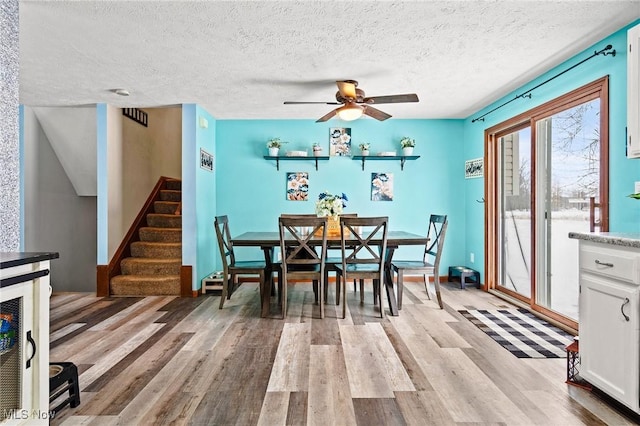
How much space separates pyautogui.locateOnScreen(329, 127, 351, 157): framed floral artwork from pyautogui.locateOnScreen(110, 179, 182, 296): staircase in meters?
2.53

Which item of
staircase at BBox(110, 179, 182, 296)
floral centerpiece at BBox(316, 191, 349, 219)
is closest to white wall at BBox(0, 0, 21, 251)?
staircase at BBox(110, 179, 182, 296)

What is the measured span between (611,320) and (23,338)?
2791mm

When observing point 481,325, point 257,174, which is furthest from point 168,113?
point 481,325

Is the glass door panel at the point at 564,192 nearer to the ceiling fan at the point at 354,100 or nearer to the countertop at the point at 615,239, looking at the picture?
the countertop at the point at 615,239

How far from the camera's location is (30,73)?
140 inches

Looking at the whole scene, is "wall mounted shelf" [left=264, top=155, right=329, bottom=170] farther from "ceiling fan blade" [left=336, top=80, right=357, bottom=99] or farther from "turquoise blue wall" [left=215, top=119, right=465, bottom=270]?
"ceiling fan blade" [left=336, top=80, right=357, bottom=99]

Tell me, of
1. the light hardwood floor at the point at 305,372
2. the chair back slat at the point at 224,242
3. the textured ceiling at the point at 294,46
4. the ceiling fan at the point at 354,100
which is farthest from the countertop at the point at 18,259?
the ceiling fan at the point at 354,100

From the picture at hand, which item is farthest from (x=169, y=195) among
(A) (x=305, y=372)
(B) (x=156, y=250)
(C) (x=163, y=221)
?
(A) (x=305, y=372)

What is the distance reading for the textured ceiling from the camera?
2412 mm

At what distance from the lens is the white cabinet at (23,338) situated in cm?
149

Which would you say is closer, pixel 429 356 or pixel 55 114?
pixel 429 356

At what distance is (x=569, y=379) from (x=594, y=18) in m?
2.35

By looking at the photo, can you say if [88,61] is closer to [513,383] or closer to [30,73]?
[30,73]

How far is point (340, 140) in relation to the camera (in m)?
5.44
